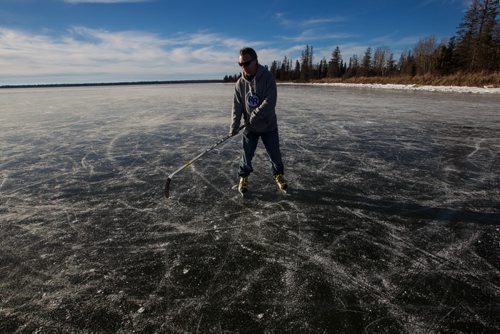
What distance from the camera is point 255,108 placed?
3336 mm

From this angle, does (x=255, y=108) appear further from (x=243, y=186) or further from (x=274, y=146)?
(x=243, y=186)

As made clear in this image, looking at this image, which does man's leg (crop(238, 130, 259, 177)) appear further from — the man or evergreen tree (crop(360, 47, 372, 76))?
evergreen tree (crop(360, 47, 372, 76))

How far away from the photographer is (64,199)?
3.39 m

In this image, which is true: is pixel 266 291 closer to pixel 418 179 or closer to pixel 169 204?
pixel 169 204

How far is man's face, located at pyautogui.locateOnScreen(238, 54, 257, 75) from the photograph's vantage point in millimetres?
3039

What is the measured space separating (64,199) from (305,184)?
288 cm

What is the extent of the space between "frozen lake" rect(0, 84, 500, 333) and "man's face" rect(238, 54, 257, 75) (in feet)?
4.62

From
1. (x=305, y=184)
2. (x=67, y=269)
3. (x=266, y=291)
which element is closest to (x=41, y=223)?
(x=67, y=269)

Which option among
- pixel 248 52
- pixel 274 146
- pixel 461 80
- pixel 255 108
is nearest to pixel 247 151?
pixel 274 146

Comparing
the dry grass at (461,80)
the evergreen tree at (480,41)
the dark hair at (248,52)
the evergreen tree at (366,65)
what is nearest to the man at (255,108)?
the dark hair at (248,52)

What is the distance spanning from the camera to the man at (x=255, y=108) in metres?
3.16

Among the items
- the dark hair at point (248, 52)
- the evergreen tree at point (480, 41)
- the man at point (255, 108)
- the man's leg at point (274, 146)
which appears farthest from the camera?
the evergreen tree at point (480, 41)

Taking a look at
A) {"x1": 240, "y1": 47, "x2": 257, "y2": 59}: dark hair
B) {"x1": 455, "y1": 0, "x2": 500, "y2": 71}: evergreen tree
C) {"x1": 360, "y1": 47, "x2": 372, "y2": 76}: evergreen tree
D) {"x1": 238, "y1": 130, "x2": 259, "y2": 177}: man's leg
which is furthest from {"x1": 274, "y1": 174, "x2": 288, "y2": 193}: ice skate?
{"x1": 360, "y1": 47, "x2": 372, "y2": 76}: evergreen tree

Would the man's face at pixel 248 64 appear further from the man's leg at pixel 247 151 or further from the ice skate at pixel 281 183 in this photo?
the ice skate at pixel 281 183
